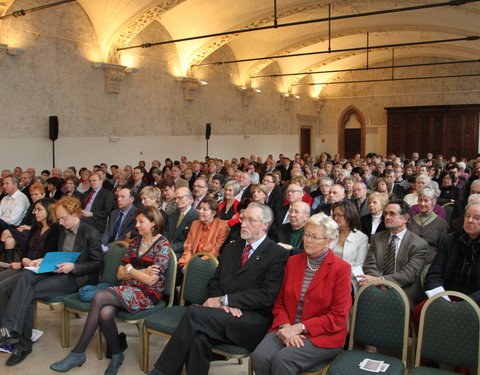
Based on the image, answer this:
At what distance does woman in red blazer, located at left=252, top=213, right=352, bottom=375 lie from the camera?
9.38 feet

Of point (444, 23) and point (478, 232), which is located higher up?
point (444, 23)

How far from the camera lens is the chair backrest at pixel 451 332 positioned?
271cm

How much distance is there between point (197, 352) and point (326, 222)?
1.20 metres

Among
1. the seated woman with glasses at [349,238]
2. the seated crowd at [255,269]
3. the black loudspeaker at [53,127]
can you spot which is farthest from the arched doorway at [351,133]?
the seated woman with glasses at [349,238]

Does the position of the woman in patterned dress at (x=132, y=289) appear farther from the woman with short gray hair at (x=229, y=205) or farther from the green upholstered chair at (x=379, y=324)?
the woman with short gray hair at (x=229, y=205)

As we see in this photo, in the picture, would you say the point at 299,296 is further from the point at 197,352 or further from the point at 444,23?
the point at 444,23

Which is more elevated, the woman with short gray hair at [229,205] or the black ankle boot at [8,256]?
the woman with short gray hair at [229,205]

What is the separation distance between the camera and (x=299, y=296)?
3.07 metres

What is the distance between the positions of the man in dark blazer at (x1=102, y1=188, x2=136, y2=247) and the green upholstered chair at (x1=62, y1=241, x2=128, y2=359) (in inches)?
40.3

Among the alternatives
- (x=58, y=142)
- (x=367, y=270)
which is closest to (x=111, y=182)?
(x=58, y=142)

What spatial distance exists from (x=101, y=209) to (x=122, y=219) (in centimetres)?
133

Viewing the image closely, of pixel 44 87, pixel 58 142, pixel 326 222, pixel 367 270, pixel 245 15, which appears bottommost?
pixel 367 270

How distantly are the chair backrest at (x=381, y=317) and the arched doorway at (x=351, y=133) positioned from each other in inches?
873

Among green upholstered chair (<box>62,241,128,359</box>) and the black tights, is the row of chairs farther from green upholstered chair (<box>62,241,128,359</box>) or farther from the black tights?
green upholstered chair (<box>62,241,128,359</box>)
